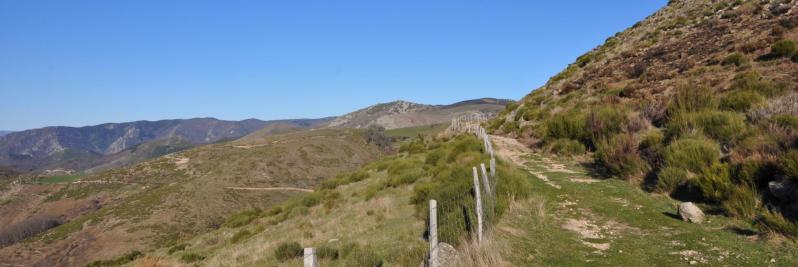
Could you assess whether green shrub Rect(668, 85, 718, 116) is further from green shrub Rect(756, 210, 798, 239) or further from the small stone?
green shrub Rect(756, 210, 798, 239)

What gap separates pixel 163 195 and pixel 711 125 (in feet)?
322

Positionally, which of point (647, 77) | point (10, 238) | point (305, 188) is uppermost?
point (647, 77)

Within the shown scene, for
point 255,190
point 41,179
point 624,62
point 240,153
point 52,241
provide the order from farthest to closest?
point 41,179 → point 240,153 → point 255,190 → point 52,241 → point 624,62

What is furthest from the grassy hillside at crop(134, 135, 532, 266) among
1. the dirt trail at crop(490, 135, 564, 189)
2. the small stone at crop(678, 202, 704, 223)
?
the small stone at crop(678, 202, 704, 223)

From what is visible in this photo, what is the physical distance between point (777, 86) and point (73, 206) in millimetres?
134474

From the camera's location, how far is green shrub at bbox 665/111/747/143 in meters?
11.7

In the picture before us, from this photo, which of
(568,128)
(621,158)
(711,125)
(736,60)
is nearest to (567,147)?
(568,128)

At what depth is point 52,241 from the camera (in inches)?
3017

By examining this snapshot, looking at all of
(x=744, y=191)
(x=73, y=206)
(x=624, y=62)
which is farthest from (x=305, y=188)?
(x=744, y=191)

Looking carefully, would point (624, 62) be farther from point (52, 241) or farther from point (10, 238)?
point (10, 238)

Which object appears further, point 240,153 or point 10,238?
point 240,153

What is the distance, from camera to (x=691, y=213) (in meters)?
8.02

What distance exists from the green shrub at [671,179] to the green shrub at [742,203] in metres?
1.80

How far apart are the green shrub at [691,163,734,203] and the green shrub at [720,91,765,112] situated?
5.80 metres
